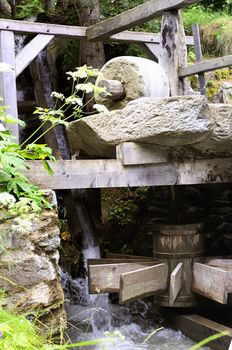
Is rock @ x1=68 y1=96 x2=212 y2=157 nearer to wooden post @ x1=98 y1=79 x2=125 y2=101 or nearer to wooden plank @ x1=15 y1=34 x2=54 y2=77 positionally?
wooden post @ x1=98 y1=79 x2=125 y2=101

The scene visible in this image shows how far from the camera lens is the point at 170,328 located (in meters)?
4.92

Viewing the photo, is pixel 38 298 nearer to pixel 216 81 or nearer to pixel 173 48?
pixel 173 48

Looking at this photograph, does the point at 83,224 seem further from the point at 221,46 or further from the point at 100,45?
the point at 221,46

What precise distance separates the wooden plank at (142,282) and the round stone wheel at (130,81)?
1.45m

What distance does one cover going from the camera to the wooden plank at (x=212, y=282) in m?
4.17

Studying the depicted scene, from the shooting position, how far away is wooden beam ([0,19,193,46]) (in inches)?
195

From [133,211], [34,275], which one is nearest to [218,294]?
[34,275]

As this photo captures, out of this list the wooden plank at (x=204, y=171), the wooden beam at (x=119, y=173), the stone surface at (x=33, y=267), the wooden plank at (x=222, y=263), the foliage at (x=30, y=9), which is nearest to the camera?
the stone surface at (x=33, y=267)

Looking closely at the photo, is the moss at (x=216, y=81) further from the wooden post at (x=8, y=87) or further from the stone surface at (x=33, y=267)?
the stone surface at (x=33, y=267)

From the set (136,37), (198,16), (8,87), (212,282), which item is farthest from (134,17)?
(198,16)

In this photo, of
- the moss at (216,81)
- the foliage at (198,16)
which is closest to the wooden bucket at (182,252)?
the moss at (216,81)

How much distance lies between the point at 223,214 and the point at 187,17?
5444 millimetres

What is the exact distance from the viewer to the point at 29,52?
5.06 metres

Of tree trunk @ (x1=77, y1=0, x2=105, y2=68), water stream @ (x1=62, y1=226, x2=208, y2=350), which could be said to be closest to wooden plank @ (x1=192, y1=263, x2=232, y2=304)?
water stream @ (x1=62, y1=226, x2=208, y2=350)
